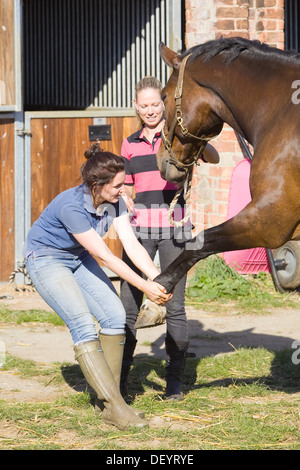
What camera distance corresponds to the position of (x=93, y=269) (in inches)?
162

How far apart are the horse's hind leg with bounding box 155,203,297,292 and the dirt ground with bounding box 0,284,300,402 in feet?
4.07

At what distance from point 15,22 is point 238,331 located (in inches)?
144

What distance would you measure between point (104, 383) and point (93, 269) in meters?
0.67

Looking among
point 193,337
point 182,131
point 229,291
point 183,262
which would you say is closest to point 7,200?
point 229,291

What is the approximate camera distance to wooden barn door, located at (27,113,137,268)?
24.1ft

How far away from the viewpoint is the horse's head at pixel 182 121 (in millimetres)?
4051

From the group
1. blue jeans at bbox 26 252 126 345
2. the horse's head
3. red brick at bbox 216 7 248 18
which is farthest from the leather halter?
red brick at bbox 216 7 248 18

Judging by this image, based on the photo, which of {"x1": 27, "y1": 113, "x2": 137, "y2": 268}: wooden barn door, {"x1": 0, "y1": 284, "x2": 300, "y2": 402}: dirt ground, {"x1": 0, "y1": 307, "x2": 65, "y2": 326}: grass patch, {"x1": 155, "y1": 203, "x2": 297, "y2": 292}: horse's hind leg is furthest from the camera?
{"x1": 27, "y1": 113, "x2": 137, "y2": 268}: wooden barn door

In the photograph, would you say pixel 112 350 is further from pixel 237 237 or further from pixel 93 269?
pixel 237 237

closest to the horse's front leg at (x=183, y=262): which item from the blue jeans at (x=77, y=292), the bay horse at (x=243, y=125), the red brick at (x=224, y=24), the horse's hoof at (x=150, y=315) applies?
the bay horse at (x=243, y=125)

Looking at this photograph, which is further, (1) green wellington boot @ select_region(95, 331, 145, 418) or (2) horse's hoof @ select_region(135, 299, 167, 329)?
(1) green wellington boot @ select_region(95, 331, 145, 418)

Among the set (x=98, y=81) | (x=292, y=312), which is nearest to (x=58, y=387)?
(x=292, y=312)

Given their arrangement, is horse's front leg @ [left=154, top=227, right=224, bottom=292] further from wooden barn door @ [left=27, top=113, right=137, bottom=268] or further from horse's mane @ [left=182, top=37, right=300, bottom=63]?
wooden barn door @ [left=27, top=113, right=137, bottom=268]
